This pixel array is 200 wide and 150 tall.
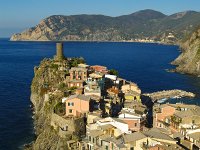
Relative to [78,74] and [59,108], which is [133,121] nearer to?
[59,108]

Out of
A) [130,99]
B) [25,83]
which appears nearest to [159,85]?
[25,83]

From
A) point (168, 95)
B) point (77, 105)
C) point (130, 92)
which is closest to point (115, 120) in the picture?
point (77, 105)

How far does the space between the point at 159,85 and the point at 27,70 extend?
50.1 m

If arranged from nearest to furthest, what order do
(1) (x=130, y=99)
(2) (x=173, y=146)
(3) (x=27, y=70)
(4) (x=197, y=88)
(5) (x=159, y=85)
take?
(2) (x=173, y=146), (1) (x=130, y=99), (4) (x=197, y=88), (5) (x=159, y=85), (3) (x=27, y=70)

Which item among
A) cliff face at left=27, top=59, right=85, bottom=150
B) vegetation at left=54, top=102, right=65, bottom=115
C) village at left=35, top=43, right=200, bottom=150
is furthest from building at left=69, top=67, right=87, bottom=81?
vegetation at left=54, top=102, right=65, bottom=115

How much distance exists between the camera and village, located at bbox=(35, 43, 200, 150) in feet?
111

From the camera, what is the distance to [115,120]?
3931cm

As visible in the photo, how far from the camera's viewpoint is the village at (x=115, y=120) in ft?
→ 111

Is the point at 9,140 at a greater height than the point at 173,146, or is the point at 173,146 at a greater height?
the point at 173,146

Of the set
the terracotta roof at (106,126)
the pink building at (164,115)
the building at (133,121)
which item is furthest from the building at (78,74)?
the terracotta roof at (106,126)

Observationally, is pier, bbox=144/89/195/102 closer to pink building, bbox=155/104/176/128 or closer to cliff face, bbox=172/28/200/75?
pink building, bbox=155/104/176/128

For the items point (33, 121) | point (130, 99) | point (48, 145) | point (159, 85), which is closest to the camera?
point (48, 145)

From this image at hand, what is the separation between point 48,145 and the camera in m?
44.3

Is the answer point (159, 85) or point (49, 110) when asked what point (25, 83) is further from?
point (49, 110)
